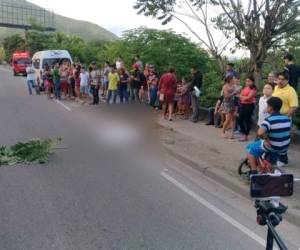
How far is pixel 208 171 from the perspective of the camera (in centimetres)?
970

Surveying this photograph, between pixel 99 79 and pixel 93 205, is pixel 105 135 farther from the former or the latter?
pixel 99 79

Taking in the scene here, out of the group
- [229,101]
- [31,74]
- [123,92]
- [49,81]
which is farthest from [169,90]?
[31,74]

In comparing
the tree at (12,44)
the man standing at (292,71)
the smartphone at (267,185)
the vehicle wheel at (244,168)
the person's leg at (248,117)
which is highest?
the man standing at (292,71)

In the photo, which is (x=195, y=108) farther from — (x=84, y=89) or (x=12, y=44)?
(x=12, y=44)

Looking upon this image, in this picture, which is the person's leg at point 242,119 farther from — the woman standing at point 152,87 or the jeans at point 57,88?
the jeans at point 57,88

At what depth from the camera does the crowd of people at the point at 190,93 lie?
9.99 m

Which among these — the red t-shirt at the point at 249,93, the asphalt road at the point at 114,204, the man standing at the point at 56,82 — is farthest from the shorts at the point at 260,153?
the man standing at the point at 56,82

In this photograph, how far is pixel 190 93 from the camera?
16.5 m

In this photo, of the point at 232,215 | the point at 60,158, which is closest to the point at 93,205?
the point at 232,215

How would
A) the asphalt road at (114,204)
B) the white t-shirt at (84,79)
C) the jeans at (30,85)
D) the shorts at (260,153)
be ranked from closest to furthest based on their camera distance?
1. the asphalt road at (114,204)
2. the shorts at (260,153)
3. the white t-shirt at (84,79)
4. the jeans at (30,85)

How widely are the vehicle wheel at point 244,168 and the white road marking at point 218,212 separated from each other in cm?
101

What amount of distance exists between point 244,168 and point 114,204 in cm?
284

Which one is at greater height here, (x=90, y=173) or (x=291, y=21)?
(x=291, y=21)

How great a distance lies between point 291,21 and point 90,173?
801cm
